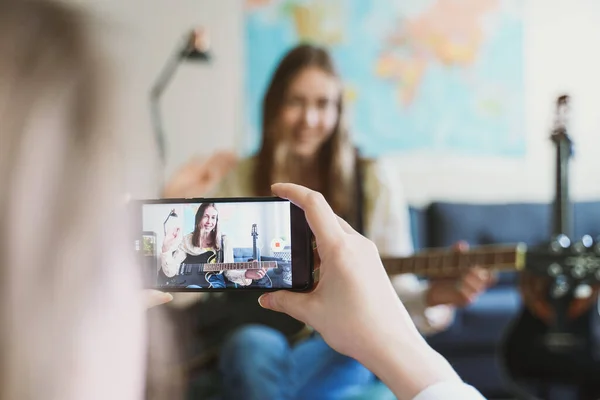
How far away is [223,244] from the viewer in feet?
1.74

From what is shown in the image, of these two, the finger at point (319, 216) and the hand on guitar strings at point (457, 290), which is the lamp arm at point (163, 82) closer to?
the hand on guitar strings at point (457, 290)

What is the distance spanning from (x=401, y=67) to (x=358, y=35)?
23 centimetres

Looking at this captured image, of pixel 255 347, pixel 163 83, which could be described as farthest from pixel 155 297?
pixel 163 83

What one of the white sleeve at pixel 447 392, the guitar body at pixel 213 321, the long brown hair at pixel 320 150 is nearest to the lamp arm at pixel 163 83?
the long brown hair at pixel 320 150

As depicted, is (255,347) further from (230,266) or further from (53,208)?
(53,208)

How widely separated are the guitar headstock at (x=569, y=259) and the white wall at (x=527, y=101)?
113 cm

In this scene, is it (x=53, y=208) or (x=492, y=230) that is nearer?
(x=53, y=208)

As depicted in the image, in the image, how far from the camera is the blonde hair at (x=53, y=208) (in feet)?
0.92

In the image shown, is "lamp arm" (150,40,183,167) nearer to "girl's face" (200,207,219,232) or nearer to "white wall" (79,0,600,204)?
"white wall" (79,0,600,204)

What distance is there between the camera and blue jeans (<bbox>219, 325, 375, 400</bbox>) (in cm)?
107

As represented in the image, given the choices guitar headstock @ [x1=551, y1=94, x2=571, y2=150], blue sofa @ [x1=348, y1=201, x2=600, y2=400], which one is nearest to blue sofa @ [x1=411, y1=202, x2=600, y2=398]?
blue sofa @ [x1=348, y1=201, x2=600, y2=400]

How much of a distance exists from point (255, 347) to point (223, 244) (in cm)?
63

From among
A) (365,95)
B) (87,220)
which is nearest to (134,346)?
(87,220)

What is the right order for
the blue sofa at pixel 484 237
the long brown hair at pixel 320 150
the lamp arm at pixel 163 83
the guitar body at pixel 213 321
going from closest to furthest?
the guitar body at pixel 213 321, the long brown hair at pixel 320 150, the blue sofa at pixel 484 237, the lamp arm at pixel 163 83
